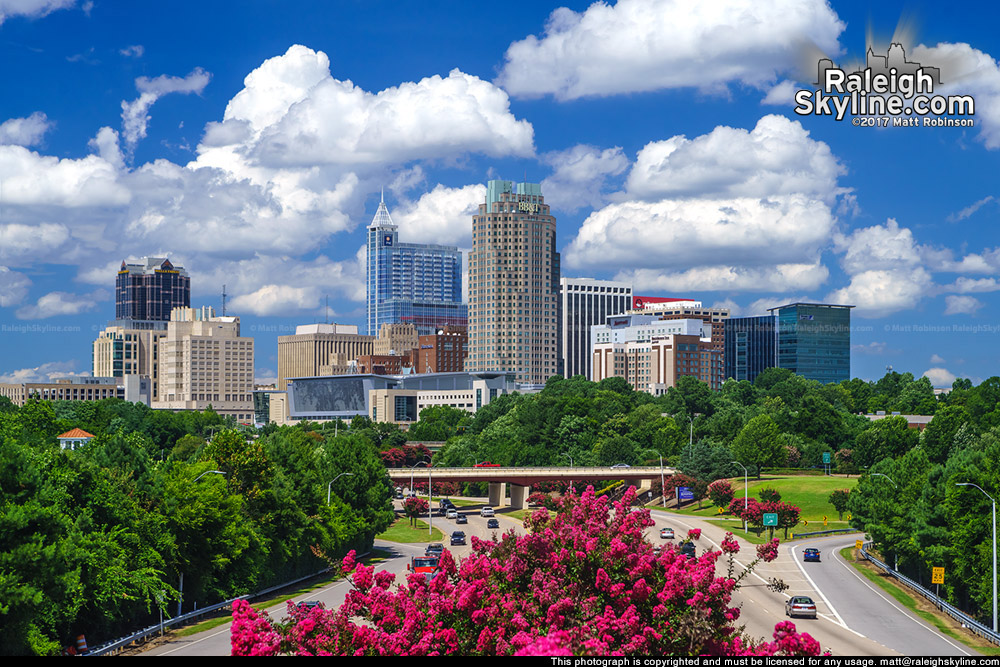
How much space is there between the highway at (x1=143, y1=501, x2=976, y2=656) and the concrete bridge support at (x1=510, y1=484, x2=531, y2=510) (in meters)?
59.7

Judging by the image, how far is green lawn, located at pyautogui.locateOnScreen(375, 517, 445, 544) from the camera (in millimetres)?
134500

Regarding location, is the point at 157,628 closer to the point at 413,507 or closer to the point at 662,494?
the point at 413,507

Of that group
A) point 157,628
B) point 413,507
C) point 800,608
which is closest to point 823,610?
point 800,608

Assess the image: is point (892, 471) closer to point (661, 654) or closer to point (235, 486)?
point (235, 486)

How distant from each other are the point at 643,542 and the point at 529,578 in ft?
12.1

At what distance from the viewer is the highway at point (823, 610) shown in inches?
2297

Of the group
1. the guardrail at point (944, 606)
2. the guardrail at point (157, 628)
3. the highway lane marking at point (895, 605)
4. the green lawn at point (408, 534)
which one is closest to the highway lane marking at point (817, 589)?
the highway lane marking at point (895, 605)

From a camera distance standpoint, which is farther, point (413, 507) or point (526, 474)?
point (526, 474)

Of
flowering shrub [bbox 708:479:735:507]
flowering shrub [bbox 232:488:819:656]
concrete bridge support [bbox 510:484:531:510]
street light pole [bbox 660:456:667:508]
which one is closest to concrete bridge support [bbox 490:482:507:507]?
concrete bridge support [bbox 510:484:531:510]

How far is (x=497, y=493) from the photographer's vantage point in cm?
18738

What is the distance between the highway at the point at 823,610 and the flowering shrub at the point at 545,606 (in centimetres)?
590

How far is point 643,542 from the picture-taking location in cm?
3653

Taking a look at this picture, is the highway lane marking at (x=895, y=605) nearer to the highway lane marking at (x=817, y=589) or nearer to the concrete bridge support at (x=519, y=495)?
the highway lane marking at (x=817, y=589)

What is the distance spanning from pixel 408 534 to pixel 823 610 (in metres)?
74.1
